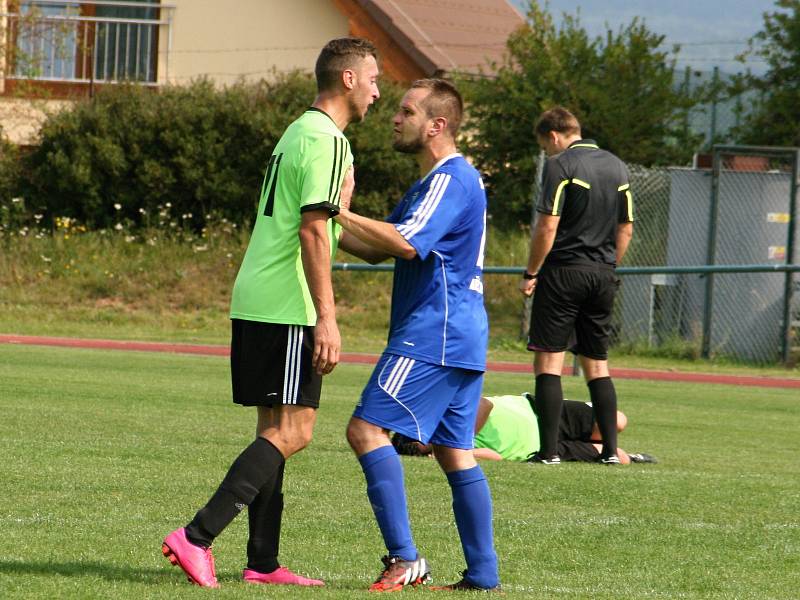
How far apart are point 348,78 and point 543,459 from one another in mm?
4114

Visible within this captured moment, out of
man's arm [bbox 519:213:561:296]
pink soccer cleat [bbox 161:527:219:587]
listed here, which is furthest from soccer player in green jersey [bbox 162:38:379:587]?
man's arm [bbox 519:213:561:296]

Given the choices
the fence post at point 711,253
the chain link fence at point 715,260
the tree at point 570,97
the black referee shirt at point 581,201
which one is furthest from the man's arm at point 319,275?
the tree at point 570,97

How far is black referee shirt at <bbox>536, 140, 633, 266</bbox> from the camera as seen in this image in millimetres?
8625

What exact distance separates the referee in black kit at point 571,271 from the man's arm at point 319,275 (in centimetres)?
380

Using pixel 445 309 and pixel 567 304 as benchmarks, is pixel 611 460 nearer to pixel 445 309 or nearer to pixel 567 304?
pixel 567 304

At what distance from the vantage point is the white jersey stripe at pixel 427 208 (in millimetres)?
Result: 4930

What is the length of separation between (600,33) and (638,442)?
16.3 meters

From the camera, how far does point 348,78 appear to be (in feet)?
16.9

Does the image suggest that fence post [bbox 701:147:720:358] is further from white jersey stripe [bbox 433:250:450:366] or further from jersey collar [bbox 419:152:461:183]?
white jersey stripe [bbox 433:250:450:366]

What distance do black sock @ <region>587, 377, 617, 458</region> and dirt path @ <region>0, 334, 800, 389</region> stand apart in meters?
8.31

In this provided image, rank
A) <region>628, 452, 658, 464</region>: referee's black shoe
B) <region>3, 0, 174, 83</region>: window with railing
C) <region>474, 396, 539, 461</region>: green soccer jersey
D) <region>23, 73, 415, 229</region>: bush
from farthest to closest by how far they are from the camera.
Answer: <region>3, 0, 174, 83</region>: window with railing < <region>23, 73, 415, 229</region>: bush < <region>628, 452, 658, 464</region>: referee's black shoe < <region>474, 396, 539, 461</region>: green soccer jersey

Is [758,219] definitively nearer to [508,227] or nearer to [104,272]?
[508,227]

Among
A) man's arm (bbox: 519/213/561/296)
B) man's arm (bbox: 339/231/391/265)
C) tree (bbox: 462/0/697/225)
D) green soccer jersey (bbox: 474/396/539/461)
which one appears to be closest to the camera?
man's arm (bbox: 339/231/391/265)

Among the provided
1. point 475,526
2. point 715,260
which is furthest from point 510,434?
point 715,260
